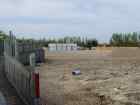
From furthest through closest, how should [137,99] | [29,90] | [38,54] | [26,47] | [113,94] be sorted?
1. [38,54]
2. [26,47]
3. [113,94]
4. [137,99]
5. [29,90]

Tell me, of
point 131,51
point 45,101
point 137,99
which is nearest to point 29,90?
point 45,101

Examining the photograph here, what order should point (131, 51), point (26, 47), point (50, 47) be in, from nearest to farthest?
point (26, 47) < point (131, 51) < point (50, 47)

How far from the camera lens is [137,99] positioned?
1050cm

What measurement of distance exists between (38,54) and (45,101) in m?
22.8

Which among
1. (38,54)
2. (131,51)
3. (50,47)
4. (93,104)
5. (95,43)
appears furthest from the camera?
(95,43)

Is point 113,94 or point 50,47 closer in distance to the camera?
point 113,94

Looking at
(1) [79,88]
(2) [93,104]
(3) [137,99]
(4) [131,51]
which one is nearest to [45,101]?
→ (2) [93,104]

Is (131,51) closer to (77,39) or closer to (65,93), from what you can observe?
(65,93)

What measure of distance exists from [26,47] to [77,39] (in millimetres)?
86888

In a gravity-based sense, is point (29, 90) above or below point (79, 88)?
above

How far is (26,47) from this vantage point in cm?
2703

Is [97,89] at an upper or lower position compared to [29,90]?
lower

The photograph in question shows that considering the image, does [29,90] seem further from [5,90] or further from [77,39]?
[77,39]

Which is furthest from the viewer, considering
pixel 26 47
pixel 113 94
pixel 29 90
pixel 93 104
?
pixel 26 47
